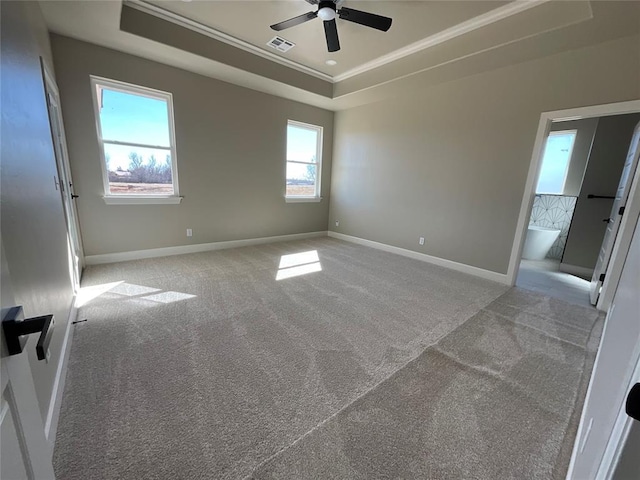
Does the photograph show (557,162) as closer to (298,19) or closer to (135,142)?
(298,19)

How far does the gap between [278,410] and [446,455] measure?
858 mm

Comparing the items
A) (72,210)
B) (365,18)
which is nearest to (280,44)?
(365,18)

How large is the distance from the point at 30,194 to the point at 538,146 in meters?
4.63

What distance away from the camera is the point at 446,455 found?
127 centimetres

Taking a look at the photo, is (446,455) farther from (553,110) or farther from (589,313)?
(553,110)

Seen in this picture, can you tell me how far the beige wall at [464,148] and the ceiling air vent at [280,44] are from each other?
1.92 meters

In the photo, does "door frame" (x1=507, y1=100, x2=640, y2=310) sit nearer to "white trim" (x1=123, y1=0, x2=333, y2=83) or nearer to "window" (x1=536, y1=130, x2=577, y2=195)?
"window" (x1=536, y1=130, x2=577, y2=195)

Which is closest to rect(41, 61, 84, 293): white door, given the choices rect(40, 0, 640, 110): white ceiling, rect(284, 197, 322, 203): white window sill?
rect(40, 0, 640, 110): white ceiling

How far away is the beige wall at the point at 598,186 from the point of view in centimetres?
384

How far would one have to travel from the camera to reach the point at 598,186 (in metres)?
4.02

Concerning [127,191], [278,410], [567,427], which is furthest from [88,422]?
[127,191]

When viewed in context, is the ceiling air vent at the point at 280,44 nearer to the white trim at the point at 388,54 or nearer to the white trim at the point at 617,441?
the white trim at the point at 388,54

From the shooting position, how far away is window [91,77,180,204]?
11.1 ft

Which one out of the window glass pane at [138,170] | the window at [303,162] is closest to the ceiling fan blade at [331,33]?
the window at [303,162]
